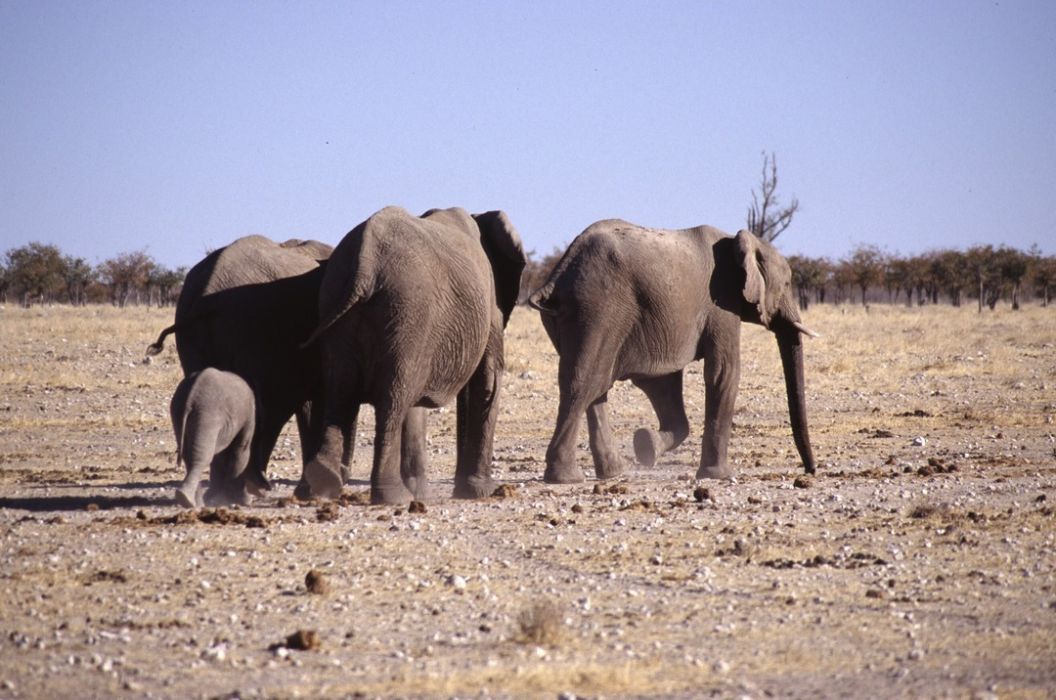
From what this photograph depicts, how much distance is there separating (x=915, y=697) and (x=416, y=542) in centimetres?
433

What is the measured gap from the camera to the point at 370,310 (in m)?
11.6

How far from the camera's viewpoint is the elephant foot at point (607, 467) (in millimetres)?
14852

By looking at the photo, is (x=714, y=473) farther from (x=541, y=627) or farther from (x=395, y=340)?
(x=541, y=627)

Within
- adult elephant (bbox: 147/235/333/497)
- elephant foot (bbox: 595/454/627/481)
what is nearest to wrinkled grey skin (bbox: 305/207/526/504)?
adult elephant (bbox: 147/235/333/497)

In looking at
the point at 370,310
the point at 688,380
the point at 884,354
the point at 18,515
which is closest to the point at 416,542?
the point at 370,310

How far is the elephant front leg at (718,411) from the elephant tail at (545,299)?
65.0 inches

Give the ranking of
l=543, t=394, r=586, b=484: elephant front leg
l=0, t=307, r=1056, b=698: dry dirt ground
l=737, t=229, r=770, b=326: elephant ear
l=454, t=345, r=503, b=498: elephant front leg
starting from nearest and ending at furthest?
l=0, t=307, r=1056, b=698: dry dirt ground
l=454, t=345, r=503, b=498: elephant front leg
l=543, t=394, r=586, b=484: elephant front leg
l=737, t=229, r=770, b=326: elephant ear

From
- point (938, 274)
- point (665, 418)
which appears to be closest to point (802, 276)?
point (938, 274)

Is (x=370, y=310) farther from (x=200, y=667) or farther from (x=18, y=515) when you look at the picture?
(x=200, y=667)

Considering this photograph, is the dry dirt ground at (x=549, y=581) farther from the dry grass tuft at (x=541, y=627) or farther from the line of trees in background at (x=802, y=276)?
the line of trees in background at (x=802, y=276)

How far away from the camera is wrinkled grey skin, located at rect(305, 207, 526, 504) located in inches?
455

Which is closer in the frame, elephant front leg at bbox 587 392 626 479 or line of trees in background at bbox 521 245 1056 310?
elephant front leg at bbox 587 392 626 479

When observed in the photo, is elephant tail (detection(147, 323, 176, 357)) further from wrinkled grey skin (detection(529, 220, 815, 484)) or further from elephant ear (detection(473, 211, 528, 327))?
wrinkled grey skin (detection(529, 220, 815, 484))

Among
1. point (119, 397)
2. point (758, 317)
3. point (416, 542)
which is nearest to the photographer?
point (416, 542)
